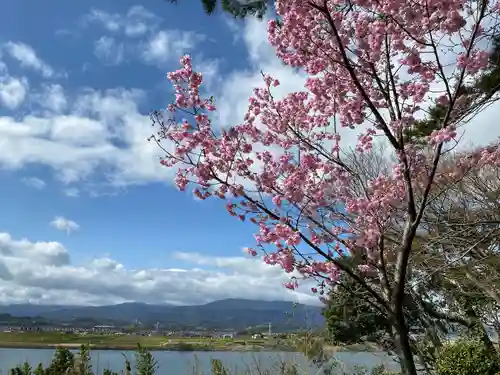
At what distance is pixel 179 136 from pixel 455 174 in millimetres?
2492

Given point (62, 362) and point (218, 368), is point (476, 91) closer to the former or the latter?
point (218, 368)

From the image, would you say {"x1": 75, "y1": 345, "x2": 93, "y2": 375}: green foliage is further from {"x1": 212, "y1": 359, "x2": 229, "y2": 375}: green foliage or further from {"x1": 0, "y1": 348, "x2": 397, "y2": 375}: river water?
{"x1": 212, "y1": 359, "x2": 229, "y2": 375}: green foliage

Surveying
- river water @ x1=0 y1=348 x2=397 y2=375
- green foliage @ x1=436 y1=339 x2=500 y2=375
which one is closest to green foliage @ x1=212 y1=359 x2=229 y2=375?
river water @ x1=0 y1=348 x2=397 y2=375

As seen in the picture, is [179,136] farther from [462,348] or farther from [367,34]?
[462,348]

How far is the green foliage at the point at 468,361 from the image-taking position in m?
7.98

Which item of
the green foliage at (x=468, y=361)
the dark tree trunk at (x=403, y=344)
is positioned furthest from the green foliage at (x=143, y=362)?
the green foliage at (x=468, y=361)

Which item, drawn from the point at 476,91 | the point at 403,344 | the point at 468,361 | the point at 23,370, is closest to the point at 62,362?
the point at 23,370

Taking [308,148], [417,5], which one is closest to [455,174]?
[308,148]

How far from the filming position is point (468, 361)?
7.99 m

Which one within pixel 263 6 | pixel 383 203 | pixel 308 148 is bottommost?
pixel 383 203

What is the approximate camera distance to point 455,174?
4.32 m

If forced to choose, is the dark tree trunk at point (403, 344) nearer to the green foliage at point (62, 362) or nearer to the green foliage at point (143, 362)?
the green foliage at point (143, 362)

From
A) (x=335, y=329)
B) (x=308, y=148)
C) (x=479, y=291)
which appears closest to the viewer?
(x=308, y=148)

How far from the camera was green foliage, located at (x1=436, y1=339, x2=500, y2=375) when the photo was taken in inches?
314
